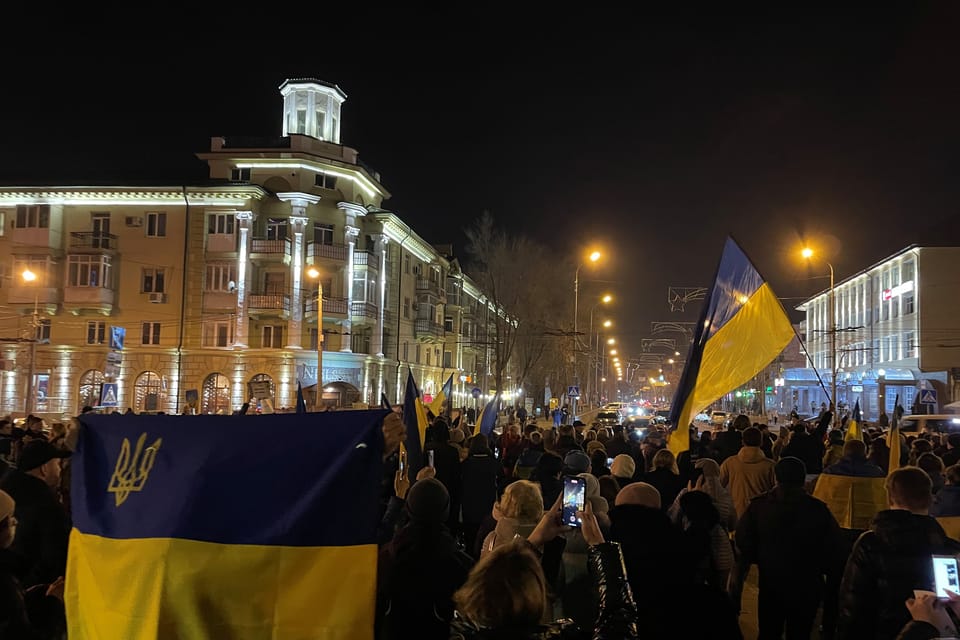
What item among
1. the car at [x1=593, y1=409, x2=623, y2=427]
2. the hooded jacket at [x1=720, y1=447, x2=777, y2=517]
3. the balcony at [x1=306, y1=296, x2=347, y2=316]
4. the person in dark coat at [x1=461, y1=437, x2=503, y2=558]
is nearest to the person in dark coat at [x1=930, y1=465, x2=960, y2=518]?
the hooded jacket at [x1=720, y1=447, x2=777, y2=517]

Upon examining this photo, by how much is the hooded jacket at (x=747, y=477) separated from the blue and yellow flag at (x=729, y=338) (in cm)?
145

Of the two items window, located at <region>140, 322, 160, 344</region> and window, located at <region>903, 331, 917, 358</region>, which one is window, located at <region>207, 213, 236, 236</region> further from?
window, located at <region>903, 331, 917, 358</region>

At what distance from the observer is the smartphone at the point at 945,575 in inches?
123

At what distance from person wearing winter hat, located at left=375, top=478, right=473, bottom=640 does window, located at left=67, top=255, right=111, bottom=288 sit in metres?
48.8

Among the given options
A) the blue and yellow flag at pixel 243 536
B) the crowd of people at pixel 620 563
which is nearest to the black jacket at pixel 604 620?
the crowd of people at pixel 620 563

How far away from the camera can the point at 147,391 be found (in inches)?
1875

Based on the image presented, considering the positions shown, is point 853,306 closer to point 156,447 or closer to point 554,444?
point 554,444

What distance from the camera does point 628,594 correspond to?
3445 millimetres

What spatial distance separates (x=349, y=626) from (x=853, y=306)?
281 feet

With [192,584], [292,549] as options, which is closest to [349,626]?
[292,549]

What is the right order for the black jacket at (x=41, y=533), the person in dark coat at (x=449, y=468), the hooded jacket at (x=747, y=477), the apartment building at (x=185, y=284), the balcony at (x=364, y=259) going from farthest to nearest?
the balcony at (x=364, y=259) < the apartment building at (x=185, y=284) < the person in dark coat at (x=449, y=468) < the hooded jacket at (x=747, y=477) < the black jacket at (x=41, y=533)

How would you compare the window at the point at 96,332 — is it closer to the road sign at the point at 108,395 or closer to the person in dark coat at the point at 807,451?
the road sign at the point at 108,395

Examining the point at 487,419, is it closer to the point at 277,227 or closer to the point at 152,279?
the point at 277,227

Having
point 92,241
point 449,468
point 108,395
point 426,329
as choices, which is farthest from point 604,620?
point 426,329
